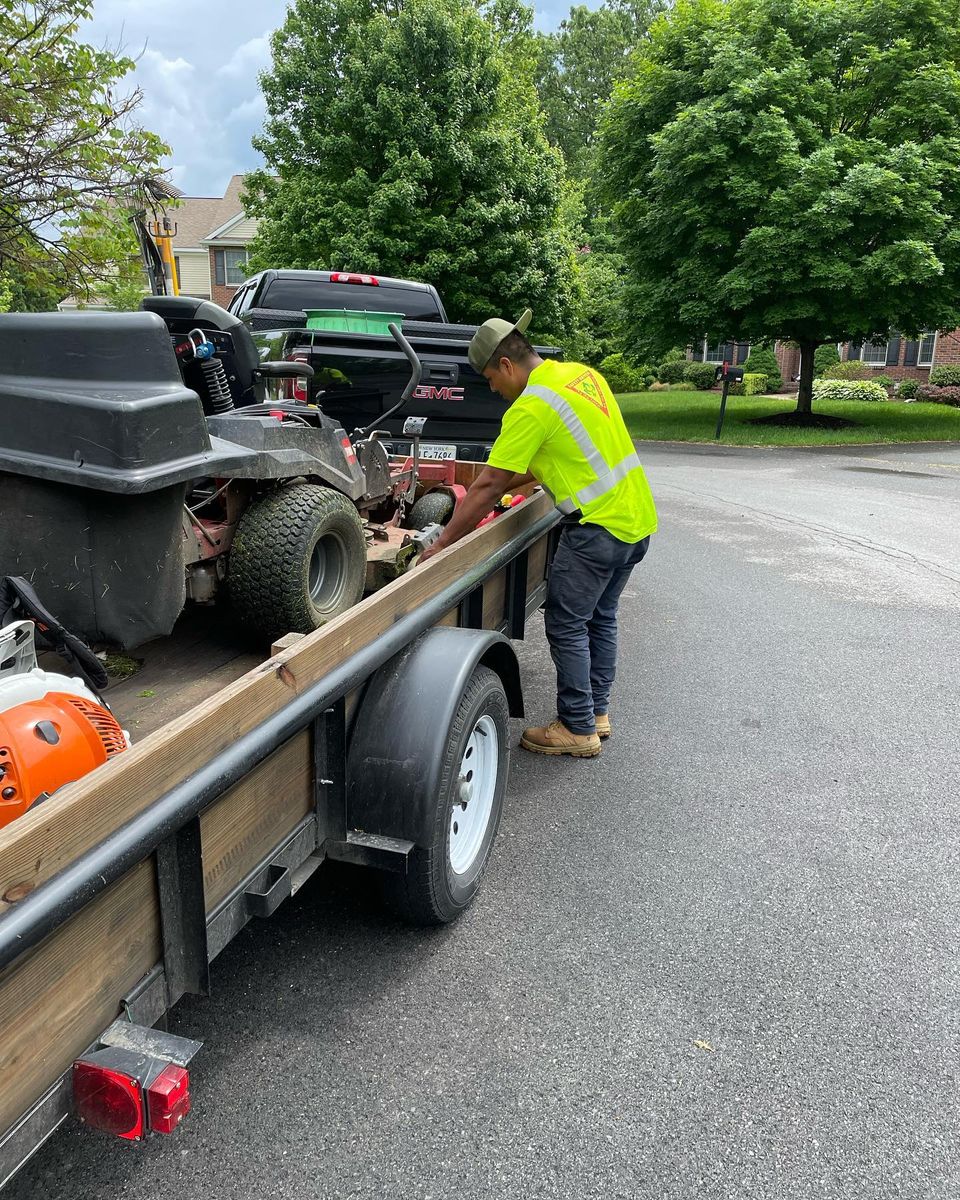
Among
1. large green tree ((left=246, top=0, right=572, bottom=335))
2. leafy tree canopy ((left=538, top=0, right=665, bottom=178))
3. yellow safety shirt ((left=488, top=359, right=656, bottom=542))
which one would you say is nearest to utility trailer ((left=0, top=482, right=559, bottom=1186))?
yellow safety shirt ((left=488, top=359, right=656, bottom=542))

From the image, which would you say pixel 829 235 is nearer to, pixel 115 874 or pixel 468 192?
pixel 468 192

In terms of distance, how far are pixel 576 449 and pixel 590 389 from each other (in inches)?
11.2

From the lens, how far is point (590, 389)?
3945 mm

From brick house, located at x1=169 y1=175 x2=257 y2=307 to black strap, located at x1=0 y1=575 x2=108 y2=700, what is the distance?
153 ft

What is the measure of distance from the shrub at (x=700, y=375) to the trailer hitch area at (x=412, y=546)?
3390cm

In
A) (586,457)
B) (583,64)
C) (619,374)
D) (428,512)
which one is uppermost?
(583,64)

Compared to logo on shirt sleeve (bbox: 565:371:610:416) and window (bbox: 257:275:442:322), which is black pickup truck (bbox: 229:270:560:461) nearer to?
window (bbox: 257:275:442:322)

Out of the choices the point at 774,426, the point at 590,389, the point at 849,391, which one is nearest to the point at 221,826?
the point at 590,389

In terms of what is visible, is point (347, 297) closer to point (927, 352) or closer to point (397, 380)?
point (397, 380)

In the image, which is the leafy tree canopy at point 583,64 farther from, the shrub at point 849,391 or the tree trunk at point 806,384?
the tree trunk at point 806,384

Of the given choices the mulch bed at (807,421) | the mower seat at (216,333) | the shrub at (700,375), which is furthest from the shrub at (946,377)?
the mower seat at (216,333)

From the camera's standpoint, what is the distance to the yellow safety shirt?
3773 millimetres

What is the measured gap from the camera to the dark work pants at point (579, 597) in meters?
4.02

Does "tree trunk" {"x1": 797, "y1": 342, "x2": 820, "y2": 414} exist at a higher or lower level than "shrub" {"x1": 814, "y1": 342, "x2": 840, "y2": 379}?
lower
